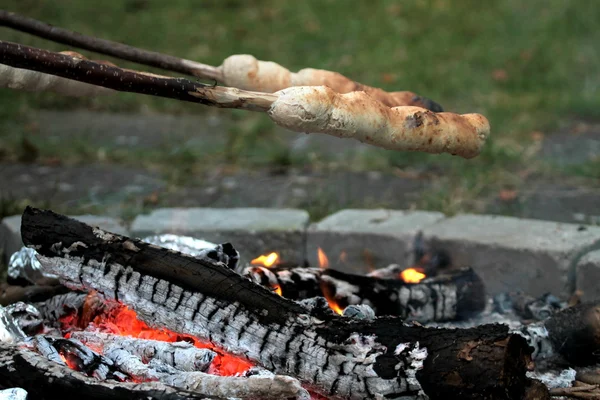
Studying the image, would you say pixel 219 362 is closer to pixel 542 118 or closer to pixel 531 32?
pixel 542 118

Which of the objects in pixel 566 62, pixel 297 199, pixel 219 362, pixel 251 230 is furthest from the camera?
pixel 566 62

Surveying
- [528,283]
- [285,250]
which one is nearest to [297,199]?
[285,250]

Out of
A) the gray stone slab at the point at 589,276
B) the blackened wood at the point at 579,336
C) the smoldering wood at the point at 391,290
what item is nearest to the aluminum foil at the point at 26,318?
the smoldering wood at the point at 391,290

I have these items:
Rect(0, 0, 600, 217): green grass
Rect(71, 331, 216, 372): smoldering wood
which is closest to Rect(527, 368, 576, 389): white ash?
Rect(71, 331, 216, 372): smoldering wood

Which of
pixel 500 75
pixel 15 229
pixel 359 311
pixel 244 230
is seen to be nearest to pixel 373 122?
pixel 359 311

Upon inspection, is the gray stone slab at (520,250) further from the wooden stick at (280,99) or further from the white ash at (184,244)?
the wooden stick at (280,99)

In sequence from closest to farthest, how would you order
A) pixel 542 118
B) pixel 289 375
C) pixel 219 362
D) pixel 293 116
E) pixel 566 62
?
pixel 293 116, pixel 289 375, pixel 219 362, pixel 542 118, pixel 566 62
